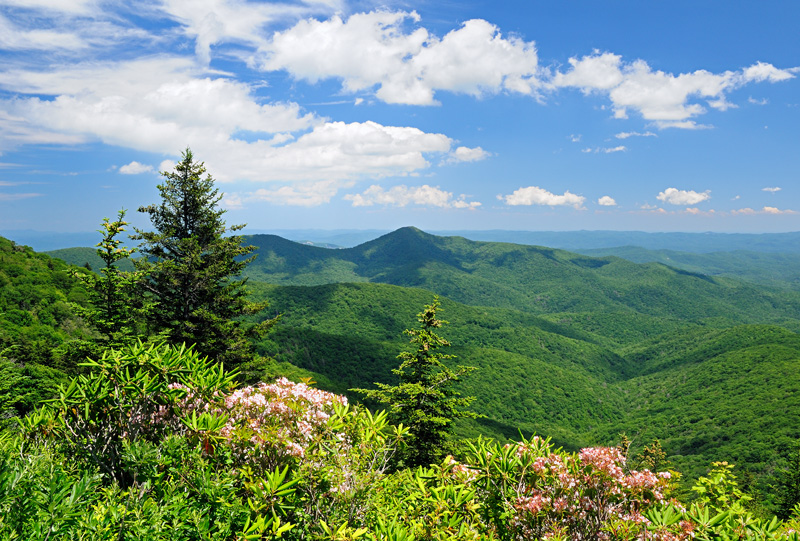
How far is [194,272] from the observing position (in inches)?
663

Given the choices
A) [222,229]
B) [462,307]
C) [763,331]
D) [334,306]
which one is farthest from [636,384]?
[222,229]

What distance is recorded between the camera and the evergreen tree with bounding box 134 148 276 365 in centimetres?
1694

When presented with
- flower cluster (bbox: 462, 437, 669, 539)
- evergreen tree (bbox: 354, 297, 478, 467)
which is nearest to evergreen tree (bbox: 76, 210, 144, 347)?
evergreen tree (bbox: 354, 297, 478, 467)

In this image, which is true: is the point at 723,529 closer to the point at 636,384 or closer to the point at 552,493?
the point at 552,493

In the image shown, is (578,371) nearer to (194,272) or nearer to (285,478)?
(194,272)

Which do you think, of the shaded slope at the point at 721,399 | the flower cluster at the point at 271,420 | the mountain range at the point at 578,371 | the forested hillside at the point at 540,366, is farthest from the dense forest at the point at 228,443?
the shaded slope at the point at 721,399

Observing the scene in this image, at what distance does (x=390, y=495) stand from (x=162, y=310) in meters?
17.0

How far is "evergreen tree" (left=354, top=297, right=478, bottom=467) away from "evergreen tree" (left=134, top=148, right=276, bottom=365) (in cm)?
723

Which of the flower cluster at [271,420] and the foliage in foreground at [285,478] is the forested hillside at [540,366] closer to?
the foliage in foreground at [285,478]

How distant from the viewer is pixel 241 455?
13.1ft

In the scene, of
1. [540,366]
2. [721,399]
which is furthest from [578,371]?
[721,399]

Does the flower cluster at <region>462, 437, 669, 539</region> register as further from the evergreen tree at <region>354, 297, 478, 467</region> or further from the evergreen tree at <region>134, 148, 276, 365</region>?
the evergreen tree at <region>134, 148, 276, 365</region>

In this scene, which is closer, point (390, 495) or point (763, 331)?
point (390, 495)

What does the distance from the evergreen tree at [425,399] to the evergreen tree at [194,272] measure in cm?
723
